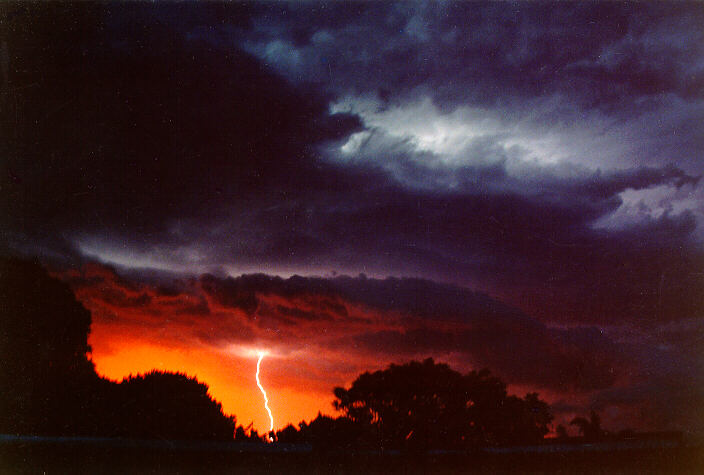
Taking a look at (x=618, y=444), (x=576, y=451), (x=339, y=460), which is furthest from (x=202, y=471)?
(x=618, y=444)

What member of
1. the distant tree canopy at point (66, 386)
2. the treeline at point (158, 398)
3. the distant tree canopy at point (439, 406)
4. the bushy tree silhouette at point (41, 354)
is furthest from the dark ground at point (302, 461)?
the distant tree canopy at point (439, 406)

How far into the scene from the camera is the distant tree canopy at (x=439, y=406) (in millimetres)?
20378

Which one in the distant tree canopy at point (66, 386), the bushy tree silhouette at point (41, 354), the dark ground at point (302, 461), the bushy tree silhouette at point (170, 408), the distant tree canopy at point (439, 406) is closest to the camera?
the dark ground at point (302, 461)

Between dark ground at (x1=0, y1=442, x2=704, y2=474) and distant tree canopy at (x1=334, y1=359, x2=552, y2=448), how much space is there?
9823 millimetres

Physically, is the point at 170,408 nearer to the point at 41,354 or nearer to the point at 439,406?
the point at 41,354

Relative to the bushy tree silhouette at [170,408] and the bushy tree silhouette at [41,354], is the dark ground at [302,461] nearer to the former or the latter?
the bushy tree silhouette at [170,408]

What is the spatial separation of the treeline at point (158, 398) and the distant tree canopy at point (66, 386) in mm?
40

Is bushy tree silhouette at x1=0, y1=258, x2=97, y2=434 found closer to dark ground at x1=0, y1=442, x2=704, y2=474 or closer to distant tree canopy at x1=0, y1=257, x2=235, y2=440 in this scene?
distant tree canopy at x1=0, y1=257, x2=235, y2=440

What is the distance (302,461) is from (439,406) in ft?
45.9

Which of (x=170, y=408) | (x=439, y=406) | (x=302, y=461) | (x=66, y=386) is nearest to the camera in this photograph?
(x=302, y=461)

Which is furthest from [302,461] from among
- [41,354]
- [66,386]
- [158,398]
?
[41,354]

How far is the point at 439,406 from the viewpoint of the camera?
21.8m

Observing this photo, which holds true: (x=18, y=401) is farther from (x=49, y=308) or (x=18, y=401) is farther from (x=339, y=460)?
(x=339, y=460)

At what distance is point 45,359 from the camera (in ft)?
68.8
